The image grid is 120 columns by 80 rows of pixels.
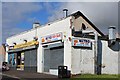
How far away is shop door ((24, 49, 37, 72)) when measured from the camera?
36.2 m

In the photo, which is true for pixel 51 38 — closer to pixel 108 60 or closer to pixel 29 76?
pixel 29 76

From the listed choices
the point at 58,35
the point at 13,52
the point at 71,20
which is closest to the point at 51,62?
the point at 58,35

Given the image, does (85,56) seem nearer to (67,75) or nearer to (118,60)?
(67,75)

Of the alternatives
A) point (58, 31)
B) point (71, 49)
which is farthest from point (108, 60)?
point (58, 31)

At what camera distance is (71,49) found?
2842 cm

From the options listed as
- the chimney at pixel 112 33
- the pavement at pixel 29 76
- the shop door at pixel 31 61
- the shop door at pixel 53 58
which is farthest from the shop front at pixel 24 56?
the chimney at pixel 112 33

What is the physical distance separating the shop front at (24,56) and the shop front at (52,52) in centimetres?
245

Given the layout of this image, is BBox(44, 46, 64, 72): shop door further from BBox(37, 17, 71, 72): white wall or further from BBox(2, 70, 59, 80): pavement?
BBox(2, 70, 59, 80): pavement

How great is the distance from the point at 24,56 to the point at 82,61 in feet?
43.1

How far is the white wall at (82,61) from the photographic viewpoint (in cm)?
2861

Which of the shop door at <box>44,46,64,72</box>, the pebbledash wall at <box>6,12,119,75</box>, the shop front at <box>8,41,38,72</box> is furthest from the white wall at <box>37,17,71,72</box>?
the shop front at <box>8,41,38,72</box>

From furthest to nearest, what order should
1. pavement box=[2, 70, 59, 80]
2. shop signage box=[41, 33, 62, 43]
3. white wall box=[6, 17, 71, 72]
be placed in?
shop signage box=[41, 33, 62, 43], white wall box=[6, 17, 71, 72], pavement box=[2, 70, 59, 80]

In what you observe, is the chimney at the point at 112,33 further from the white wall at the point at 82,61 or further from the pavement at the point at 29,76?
the pavement at the point at 29,76

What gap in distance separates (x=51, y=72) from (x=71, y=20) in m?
6.57
